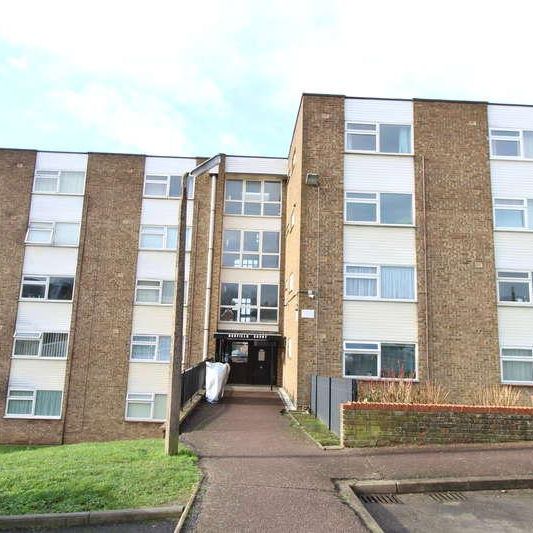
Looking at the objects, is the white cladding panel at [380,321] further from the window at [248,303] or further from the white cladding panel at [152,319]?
the white cladding panel at [152,319]

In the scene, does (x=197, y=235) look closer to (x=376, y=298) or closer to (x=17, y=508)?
(x=376, y=298)

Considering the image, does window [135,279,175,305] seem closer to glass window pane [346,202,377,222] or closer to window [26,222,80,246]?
window [26,222,80,246]

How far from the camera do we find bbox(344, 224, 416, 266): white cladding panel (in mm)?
16125

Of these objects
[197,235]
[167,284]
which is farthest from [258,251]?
[167,284]

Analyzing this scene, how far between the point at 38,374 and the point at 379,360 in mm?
13289

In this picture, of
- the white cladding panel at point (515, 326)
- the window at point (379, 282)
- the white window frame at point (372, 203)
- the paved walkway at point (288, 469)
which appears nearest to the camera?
the paved walkway at point (288, 469)

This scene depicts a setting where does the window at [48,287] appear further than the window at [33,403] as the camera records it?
Yes

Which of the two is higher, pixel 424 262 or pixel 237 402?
pixel 424 262

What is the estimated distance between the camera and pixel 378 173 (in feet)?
54.7

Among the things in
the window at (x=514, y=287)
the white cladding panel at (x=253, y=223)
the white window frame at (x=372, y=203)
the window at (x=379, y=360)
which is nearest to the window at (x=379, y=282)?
the white window frame at (x=372, y=203)

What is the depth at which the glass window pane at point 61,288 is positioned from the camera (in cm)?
2089

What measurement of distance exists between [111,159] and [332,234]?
11137 mm

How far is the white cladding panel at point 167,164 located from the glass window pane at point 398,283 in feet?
33.6

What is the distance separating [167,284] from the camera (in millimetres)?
21312
